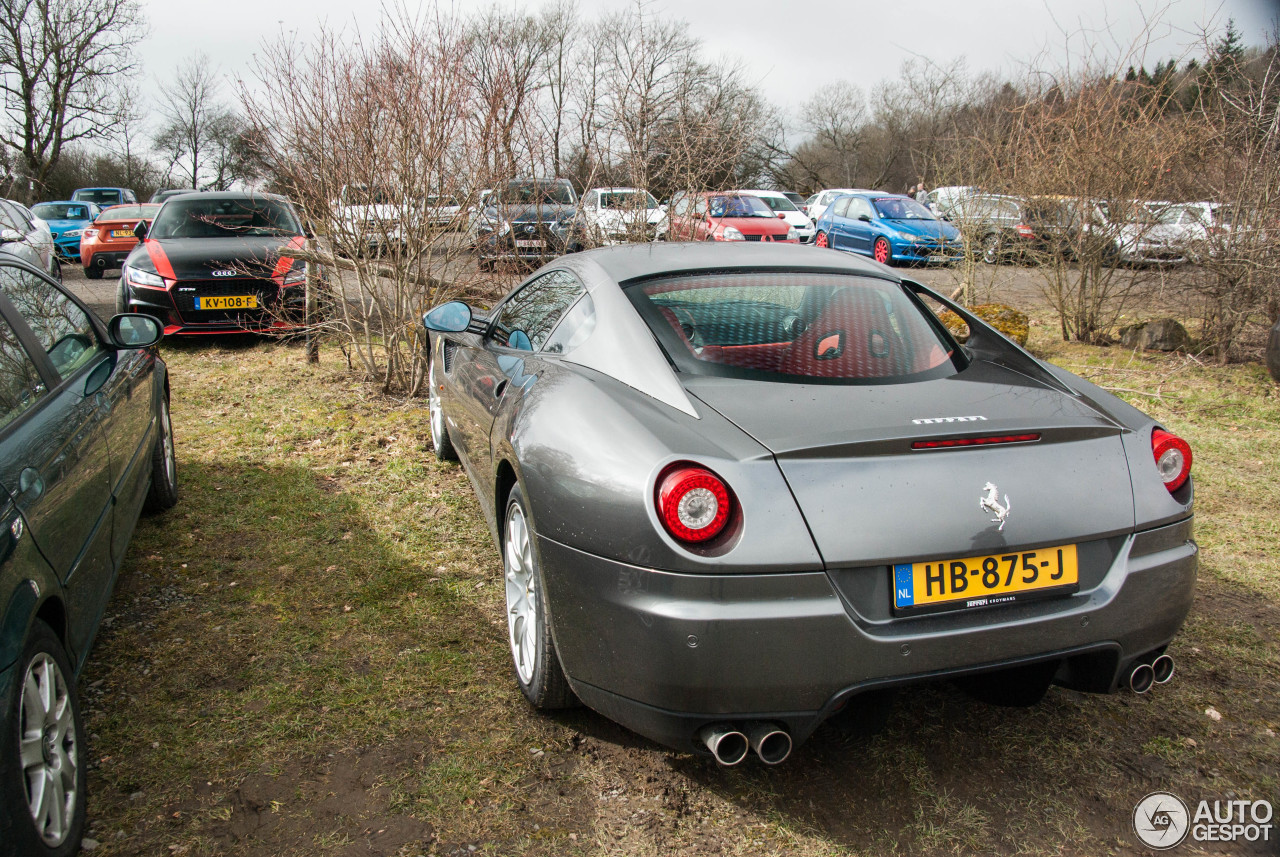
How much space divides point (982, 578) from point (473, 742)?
5.05ft

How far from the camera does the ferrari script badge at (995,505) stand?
6.94ft

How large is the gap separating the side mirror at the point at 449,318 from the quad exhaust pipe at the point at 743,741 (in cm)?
233

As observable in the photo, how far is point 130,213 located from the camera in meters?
20.0

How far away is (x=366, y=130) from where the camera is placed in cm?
625

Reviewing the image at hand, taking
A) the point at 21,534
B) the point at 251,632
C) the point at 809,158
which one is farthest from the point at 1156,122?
the point at 809,158

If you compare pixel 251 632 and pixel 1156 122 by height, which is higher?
pixel 1156 122

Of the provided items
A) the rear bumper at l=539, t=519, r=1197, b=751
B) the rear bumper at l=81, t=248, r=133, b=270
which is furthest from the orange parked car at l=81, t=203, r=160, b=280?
the rear bumper at l=539, t=519, r=1197, b=751

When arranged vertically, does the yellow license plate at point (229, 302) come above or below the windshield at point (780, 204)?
below

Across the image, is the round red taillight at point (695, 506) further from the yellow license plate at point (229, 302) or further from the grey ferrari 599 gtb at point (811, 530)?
the yellow license plate at point (229, 302)

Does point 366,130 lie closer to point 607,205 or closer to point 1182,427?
point 607,205

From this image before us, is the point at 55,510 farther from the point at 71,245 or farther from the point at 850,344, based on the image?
the point at 71,245

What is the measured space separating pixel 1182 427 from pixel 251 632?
6.27 m

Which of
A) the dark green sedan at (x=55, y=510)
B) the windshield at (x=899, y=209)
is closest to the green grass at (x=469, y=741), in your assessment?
the dark green sedan at (x=55, y=510)

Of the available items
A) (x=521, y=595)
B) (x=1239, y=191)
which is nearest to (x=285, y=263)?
(x=521, y=595)
